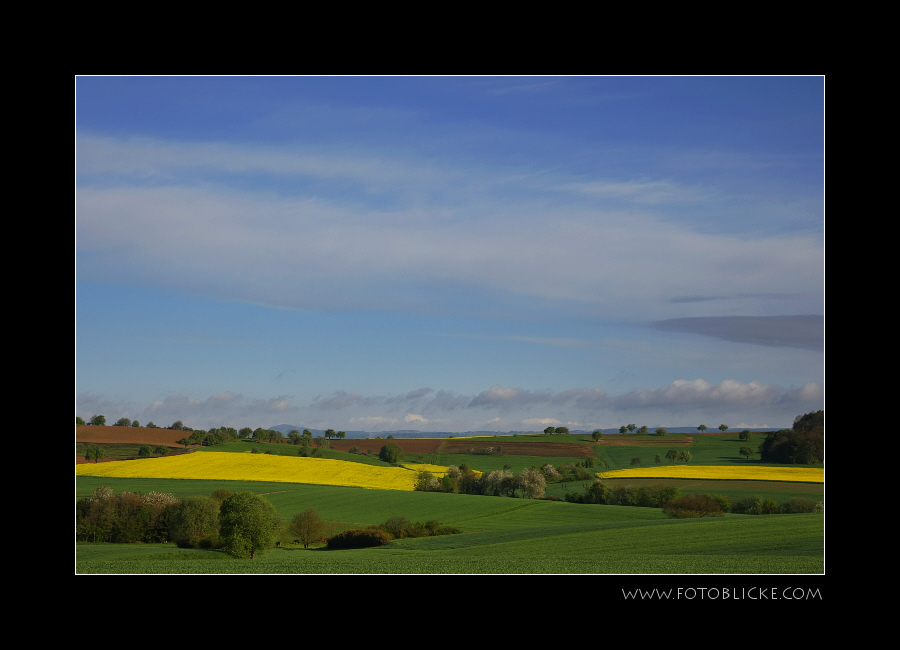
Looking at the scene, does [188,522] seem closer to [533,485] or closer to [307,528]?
[307,528]

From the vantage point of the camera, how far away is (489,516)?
3170 cm

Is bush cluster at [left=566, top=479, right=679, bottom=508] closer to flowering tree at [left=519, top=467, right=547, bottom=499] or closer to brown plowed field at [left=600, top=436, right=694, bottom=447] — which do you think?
flowering tree at [left=519, top=467, right=547, bottom=499]

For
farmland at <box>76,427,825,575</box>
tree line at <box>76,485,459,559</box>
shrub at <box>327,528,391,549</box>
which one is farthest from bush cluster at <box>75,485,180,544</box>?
shrub at <box>327,528,391,549</box>

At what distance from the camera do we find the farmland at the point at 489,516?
1486 cm

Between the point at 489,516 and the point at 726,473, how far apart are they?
12.7m

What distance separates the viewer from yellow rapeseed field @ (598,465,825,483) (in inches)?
1082

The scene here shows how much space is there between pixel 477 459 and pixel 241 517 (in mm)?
19099

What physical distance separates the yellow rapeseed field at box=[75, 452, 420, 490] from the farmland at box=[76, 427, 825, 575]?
0.07 m

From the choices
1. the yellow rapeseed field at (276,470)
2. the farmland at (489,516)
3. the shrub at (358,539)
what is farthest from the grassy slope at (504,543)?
the yellow rapeseed field at (276,470)

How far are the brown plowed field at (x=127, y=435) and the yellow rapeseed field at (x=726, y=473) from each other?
23694 millimetres

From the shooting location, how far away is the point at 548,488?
36281mm

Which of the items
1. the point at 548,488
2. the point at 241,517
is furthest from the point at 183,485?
the point at 548,488

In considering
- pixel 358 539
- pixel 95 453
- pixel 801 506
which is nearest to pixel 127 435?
pixel 95 453

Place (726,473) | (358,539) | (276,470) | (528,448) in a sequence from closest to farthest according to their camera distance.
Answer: (358,539) → (726,473) → (528,448) → (276,470)
